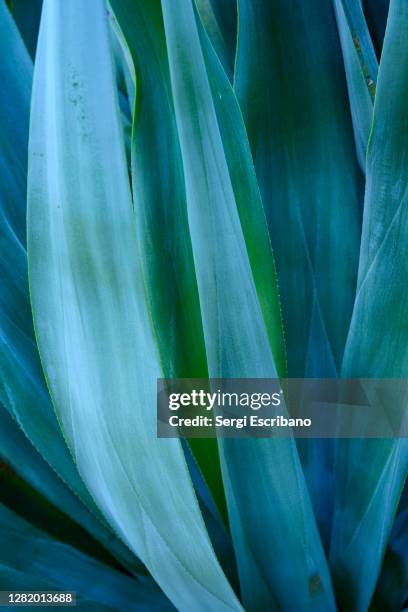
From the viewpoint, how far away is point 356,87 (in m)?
0.44

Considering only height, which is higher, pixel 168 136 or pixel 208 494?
pixel 168 136

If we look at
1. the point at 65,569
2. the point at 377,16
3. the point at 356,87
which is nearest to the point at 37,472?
the point at 65,569

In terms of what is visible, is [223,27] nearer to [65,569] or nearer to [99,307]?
[99,307]

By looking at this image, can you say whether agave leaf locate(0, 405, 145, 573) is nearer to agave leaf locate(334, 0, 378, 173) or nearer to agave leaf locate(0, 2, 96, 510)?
agave leaf locate(0, 2, 96, 510)

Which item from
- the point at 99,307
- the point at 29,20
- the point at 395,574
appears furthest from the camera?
the point at 29,20

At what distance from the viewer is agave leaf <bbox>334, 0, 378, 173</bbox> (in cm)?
44

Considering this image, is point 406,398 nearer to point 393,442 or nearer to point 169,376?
point 393,442

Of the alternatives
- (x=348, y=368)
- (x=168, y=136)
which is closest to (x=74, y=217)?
(x=168, y=136)

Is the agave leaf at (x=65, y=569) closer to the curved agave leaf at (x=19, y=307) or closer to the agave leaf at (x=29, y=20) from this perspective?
the curved agave leaf at (x=19, y=307)

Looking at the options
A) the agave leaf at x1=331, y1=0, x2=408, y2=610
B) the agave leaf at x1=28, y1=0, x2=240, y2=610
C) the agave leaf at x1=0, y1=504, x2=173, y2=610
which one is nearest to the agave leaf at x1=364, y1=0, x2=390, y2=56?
the agave leaf at x1=331, y1=0, x2=408, y2=610

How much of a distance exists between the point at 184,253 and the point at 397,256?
0.36 ft

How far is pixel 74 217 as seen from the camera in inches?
12.9

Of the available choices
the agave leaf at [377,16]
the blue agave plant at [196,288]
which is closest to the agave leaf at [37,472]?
the blue agave plant at [196,288]

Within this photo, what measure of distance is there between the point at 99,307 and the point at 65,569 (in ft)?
0.70
